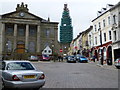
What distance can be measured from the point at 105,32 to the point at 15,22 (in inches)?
998

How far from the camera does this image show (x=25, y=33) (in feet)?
157

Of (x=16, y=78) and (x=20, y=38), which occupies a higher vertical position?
(x=20, y=38)

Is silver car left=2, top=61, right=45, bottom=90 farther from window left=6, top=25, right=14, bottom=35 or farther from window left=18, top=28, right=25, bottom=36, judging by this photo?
window left=6, top=25, right=14, bottom=35

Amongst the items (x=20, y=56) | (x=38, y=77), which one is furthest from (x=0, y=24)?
(x=38, y=77)

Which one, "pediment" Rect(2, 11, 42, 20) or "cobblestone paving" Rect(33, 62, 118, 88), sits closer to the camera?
"cobblestone paving" Rect(33, 62, 118, 88)

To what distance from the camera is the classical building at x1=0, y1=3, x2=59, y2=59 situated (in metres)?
45.7

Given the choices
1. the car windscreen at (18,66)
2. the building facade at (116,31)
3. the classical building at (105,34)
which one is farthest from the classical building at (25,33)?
the car windscreen at (18,66)

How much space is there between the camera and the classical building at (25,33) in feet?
150

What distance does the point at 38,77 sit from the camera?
7.33 metres

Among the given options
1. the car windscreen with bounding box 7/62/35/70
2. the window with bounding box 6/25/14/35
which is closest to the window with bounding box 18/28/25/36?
the window with bounding box 6/25/14/35

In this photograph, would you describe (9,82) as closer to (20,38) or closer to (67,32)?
(20,38)

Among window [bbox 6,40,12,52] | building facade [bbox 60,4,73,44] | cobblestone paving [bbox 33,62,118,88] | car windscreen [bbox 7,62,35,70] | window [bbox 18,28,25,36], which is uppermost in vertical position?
building facade [bbox 60,4,73,44]

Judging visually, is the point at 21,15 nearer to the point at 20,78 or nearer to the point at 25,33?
the point at 25,33

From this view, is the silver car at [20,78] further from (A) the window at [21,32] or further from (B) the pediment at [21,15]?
(A) the window at [21,32]
